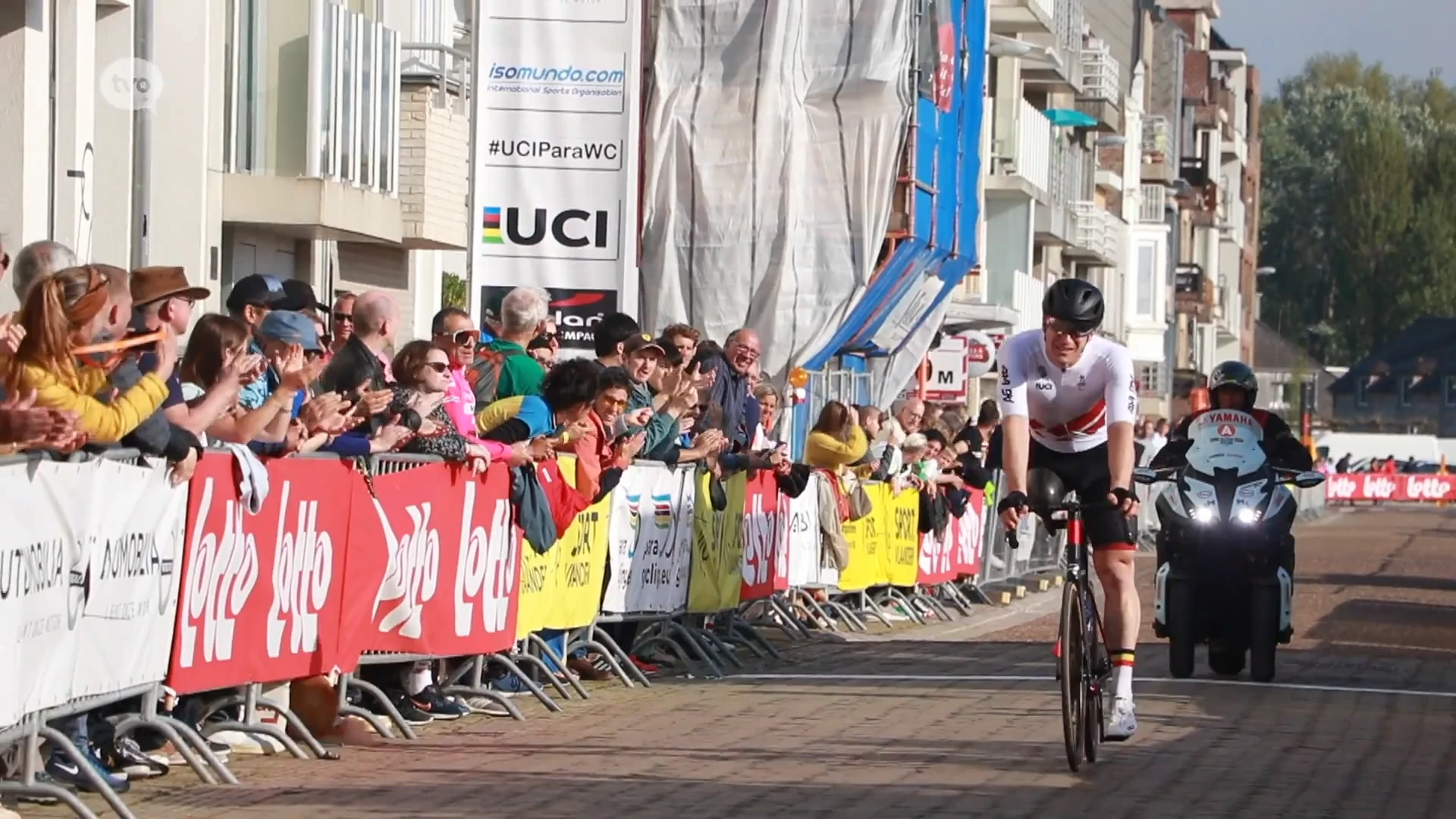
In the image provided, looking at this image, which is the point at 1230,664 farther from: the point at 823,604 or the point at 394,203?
the point at 394,203

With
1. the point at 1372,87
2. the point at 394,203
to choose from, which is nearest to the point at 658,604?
the point at 394,203

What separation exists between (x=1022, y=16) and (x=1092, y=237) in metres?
14.7

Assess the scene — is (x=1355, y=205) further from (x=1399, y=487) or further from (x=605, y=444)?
(x=605, y=444)

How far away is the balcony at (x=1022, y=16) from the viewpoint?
176ft

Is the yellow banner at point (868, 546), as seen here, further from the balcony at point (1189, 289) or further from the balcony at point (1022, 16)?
the balcony at point (1189, 289)

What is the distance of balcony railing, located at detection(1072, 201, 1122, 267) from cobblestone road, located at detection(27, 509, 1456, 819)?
4978cm

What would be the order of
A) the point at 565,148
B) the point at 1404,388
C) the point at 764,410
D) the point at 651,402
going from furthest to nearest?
the point at 1404,388, the point at 565,148, the point at 764,410, the point at 651,402

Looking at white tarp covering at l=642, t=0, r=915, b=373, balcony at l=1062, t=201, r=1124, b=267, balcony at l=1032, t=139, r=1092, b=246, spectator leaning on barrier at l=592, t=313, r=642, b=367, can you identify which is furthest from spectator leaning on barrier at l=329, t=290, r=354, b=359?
balcony at l=1062, t=201, r=1124, b=267

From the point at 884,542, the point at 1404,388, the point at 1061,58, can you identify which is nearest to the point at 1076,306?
the point at 884,542

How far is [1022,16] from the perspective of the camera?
5450 cm

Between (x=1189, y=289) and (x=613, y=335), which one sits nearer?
(x=613, y=335)

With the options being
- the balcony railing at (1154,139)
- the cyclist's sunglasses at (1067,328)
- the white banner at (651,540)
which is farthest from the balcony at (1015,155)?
the cyclist's sunglasses at (1067,328)

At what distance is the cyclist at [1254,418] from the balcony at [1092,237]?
4971cm

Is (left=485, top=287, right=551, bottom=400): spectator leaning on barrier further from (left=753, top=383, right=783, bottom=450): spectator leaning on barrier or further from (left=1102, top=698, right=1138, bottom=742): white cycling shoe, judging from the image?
(left=1102, top=698, right=1138, bottom=742): white cycling shoe
